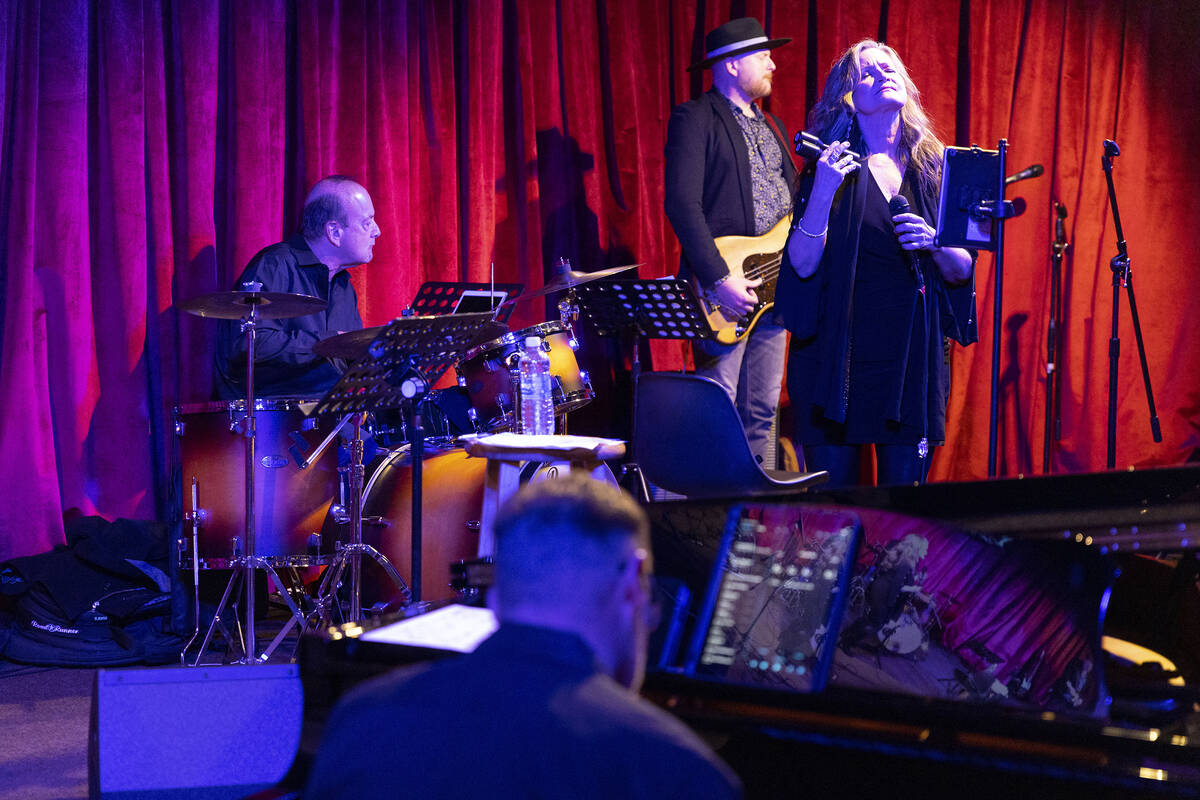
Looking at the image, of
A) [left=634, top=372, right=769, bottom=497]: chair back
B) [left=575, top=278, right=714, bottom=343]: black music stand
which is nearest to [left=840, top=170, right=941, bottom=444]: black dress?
[left=634, top=372, right=769, bottom=497]: chair back

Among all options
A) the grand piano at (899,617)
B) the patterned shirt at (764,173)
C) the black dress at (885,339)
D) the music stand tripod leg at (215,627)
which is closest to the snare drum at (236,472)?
the music stand tripod leg at (215,627)

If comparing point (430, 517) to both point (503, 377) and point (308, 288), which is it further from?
point (308, 288)

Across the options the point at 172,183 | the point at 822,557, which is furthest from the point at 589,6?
the point at 822,557

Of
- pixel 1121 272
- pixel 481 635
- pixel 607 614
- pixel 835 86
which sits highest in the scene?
pixel 835 86

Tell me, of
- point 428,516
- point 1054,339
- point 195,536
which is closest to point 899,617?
point 428,516

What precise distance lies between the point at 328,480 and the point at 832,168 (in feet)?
7.48

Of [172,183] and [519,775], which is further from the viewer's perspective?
[172,183]

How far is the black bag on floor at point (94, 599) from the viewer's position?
14.3 ft

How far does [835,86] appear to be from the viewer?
3781 mm

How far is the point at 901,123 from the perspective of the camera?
371 centimetres

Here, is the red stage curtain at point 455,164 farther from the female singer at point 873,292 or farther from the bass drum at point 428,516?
the female singer at point 873,292

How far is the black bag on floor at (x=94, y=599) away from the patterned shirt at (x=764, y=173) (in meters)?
2.93

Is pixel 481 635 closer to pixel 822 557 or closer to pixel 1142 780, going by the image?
pixel 822 557

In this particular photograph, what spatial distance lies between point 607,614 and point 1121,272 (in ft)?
18.3
